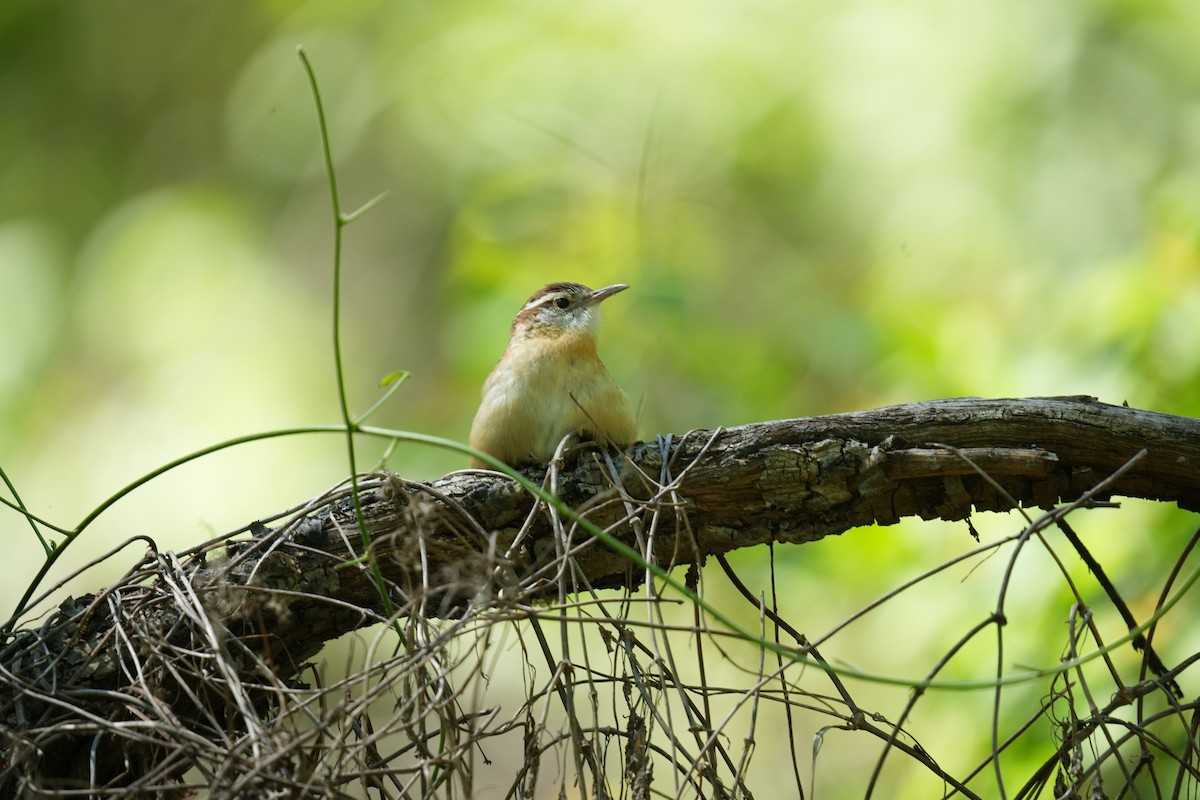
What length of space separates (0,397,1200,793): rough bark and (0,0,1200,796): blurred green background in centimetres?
152

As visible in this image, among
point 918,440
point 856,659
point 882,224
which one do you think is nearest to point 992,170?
point 882,224

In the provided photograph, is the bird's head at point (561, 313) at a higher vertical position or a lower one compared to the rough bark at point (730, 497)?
higher

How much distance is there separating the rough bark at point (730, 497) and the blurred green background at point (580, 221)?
152 cm

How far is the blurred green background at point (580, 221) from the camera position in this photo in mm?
4984

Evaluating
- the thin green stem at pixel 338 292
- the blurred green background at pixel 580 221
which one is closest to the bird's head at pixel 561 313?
the blurred green background at pixel 580 221

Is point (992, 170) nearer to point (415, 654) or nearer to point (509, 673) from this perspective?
point (509, 673)

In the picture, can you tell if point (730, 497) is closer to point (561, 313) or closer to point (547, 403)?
point (547, 403)

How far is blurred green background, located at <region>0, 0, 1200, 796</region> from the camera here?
196 inches

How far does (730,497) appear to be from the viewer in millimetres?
2461

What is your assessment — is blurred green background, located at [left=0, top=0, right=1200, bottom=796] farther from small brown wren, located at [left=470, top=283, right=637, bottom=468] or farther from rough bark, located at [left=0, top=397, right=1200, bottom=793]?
rough bark, located at [left=0, top=397, right=1200, bottom=793]

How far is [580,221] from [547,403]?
2.76m

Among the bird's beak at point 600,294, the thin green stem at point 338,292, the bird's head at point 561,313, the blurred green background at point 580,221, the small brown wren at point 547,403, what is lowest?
the thin green stem at point 338,292

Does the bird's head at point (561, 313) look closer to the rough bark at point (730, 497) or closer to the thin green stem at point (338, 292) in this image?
the rough bark at point (730, 497)

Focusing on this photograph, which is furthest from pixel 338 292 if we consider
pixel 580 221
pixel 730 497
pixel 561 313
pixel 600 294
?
pixel 580 221
